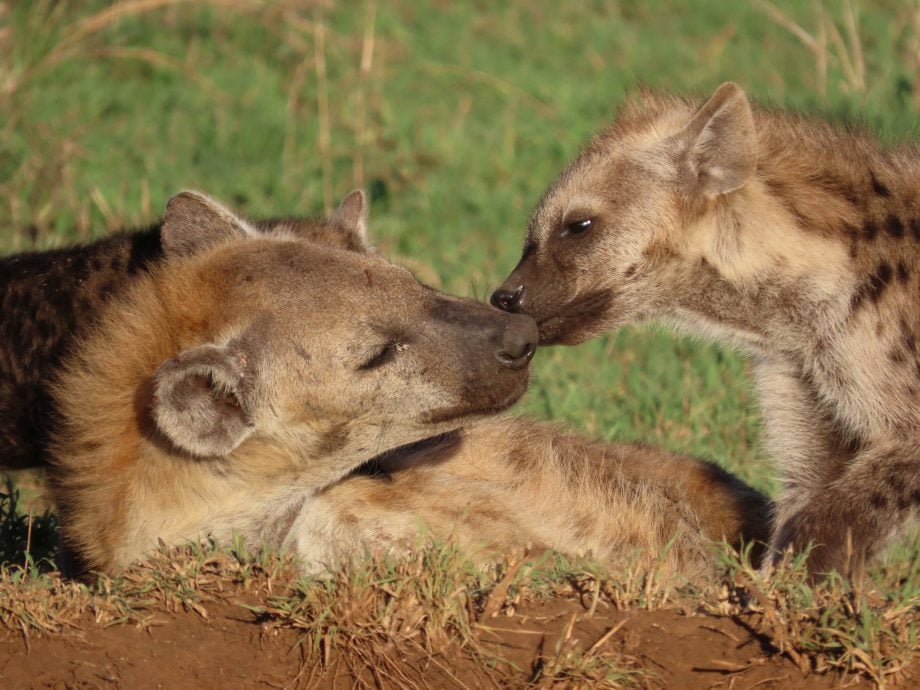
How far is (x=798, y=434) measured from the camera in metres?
4.10

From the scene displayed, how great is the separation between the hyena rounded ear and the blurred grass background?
1943 millimetres

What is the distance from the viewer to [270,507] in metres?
3.45

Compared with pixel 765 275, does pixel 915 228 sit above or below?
above

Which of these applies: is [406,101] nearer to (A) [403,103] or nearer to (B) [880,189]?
(A) [403,103]

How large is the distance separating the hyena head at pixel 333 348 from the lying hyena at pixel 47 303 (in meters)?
0.50

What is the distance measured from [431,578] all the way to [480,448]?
2.76 feet

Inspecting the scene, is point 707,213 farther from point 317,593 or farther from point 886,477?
point 317,593

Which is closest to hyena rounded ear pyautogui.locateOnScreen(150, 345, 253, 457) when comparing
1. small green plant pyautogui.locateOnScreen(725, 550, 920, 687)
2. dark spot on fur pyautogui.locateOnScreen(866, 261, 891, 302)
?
small green plant pyautogui.locateOnScreen(725, 550, 920, 687)

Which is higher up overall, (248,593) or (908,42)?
(908,42)

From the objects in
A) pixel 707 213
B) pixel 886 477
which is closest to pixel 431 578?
pixel 886 477

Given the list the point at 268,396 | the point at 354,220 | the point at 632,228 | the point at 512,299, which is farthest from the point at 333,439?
the point at 632,228

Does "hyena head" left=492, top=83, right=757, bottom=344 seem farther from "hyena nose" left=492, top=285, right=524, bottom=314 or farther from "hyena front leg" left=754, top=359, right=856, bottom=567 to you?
"hyena front leg" left=754, top=359, right=856, bottom=567

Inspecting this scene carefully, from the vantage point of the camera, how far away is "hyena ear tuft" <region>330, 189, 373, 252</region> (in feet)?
13.6

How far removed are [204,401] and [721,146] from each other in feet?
5.61
